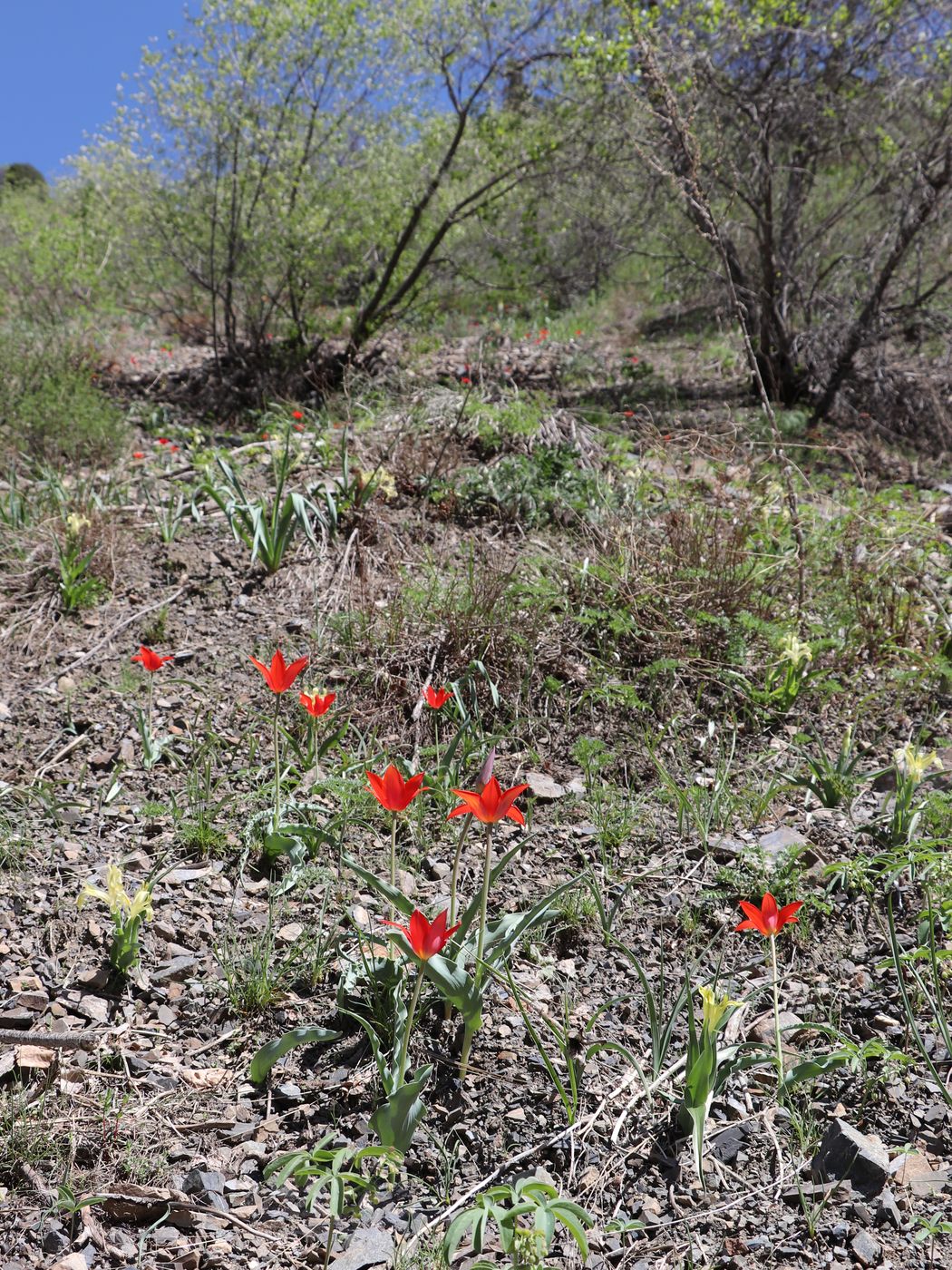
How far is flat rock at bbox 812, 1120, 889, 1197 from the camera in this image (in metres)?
1.86

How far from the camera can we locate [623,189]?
7.86m

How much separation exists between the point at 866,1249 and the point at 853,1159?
164 mm

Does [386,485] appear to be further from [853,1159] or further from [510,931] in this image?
[853,1159]

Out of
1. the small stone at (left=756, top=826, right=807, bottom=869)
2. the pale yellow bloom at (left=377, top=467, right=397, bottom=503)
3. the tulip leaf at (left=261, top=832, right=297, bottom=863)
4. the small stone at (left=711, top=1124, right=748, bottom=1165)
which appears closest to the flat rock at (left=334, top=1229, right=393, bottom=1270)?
the small stone at (left=711, top=1124, right=748, bottom=1165)

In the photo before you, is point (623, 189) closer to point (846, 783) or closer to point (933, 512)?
point (933, 512)

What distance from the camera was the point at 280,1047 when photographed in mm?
1991

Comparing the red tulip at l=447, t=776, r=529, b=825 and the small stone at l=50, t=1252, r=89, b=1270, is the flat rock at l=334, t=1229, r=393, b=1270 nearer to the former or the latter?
the small stone at l=50, t=1252, r=89, b=1270

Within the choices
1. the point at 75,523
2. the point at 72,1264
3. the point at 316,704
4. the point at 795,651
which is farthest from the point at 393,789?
the point at 75,523

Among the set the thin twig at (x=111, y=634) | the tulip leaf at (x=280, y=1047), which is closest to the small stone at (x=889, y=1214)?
the tulip leaf at (x=280, y=1047)

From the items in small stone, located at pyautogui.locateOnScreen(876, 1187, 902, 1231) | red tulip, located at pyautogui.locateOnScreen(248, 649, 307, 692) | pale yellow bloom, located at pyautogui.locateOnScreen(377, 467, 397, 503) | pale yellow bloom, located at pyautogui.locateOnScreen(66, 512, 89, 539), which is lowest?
small stone, located at pyautogui.locateOnScreen(876, 1187, 902, 1231)

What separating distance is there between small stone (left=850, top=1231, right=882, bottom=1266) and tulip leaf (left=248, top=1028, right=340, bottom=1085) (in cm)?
107

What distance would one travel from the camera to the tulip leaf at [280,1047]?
1.97m

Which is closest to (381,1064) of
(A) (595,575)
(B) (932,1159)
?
(B) (932,1159)

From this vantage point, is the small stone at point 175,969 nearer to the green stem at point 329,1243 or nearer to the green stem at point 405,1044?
the green stem at point 405,1044
